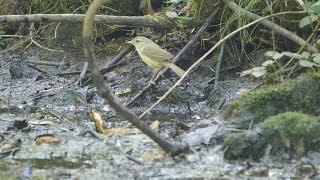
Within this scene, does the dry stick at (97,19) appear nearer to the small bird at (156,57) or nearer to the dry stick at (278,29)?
the small bird at (156,57)

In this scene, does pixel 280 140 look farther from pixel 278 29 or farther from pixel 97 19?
pixel 97 19

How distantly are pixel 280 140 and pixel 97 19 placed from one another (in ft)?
7.42

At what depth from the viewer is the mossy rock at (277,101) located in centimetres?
441

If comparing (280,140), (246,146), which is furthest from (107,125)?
(280,140)

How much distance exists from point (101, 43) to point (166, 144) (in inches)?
132

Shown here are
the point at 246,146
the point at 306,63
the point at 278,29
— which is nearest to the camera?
the point at 246,146

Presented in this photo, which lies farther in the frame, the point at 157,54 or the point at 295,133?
the point at 157,54

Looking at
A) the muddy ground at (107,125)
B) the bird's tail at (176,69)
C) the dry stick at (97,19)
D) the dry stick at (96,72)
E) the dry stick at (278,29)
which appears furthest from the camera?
the dry stick at (97,19)

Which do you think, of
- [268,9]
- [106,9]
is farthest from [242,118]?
[106,9]

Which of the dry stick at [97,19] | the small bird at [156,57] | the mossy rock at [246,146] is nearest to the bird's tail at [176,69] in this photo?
the small bird at [156,57]

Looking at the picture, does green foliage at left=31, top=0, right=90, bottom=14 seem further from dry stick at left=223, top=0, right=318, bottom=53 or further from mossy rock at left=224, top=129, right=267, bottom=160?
mossy rock at left=224, top=129, right=267, bottom=160

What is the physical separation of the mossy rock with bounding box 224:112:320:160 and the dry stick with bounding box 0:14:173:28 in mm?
2142

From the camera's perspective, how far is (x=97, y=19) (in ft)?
18.6

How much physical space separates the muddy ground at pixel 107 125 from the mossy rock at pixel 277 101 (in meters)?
0.13
